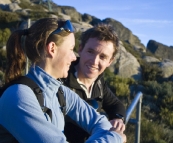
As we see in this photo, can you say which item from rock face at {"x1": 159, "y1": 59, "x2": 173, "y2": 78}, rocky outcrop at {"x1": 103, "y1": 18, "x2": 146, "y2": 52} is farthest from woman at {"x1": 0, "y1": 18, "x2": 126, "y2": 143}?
rocky outcrop at {"x1": 103, "y1": 18, "x2": 146, "y2": 52}

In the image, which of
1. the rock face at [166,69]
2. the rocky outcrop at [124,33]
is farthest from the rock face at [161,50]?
the rock face at [166,69]

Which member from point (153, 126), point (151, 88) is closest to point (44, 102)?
point (153, 126)

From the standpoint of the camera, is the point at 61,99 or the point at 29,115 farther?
the point at 61,99

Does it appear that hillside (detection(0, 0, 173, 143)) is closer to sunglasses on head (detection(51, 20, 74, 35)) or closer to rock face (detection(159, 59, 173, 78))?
rock face (detection(159, 59, 173, 78))

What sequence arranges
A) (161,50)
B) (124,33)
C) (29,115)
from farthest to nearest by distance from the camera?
1. (161,50)
2. (124,33)
3. (29,115)

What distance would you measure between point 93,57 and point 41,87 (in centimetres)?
92

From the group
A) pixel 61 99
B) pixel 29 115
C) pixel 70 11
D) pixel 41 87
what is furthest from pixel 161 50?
pixel 29 115

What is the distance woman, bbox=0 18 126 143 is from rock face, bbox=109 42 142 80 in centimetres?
1810

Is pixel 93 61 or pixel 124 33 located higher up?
pixel 93 61

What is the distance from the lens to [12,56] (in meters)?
1.69

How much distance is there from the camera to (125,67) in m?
20.4

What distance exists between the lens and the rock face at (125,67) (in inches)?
A: 788

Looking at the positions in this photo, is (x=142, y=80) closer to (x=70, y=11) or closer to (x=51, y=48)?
(x=51, y=48)

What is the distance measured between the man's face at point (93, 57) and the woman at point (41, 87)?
1.79 ft
